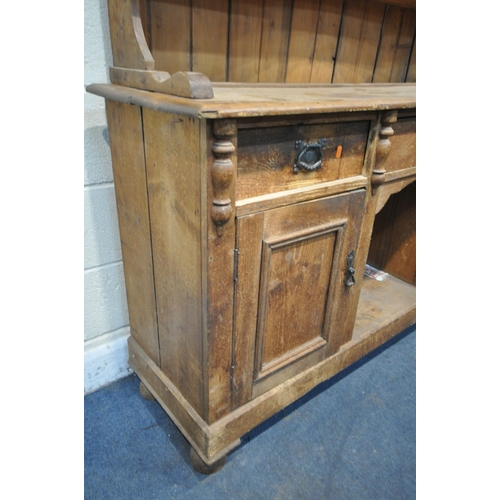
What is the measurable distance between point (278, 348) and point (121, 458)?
0.60m

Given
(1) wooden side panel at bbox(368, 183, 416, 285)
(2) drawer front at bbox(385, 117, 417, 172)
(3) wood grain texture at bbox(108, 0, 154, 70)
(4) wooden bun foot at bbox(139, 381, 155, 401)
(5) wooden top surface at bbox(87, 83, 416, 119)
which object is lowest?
(4) wooden bun foot at bbox(139, 381, 155, 401)

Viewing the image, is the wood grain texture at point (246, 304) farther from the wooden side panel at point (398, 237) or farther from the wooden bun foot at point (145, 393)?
the wooden side panel at point (398, 237)

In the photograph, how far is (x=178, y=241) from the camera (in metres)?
0.99

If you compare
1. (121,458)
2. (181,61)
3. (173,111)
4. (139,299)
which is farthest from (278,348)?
(181,61)

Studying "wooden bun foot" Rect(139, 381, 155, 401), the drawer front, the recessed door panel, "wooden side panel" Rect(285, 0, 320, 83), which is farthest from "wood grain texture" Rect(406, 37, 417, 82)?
"wooden bun foot" Rect(139, 381, 155, 401)

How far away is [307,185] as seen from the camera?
1.01m

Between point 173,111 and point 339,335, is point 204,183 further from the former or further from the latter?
point 339,335

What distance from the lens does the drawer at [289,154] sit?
87cm

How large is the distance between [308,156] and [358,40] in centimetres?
83

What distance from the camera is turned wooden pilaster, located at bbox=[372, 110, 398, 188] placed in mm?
1075

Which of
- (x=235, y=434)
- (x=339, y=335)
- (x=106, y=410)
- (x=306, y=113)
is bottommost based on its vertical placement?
(x=106, y=410)

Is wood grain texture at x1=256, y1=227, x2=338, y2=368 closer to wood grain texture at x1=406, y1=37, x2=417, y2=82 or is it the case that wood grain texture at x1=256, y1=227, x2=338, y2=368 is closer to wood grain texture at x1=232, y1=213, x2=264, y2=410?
wood grain texture at x1=232, y1=213, x2=264, y2=410

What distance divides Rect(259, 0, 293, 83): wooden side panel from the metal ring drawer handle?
0.51 m

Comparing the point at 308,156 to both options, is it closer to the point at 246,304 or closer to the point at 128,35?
the point at 246,304
